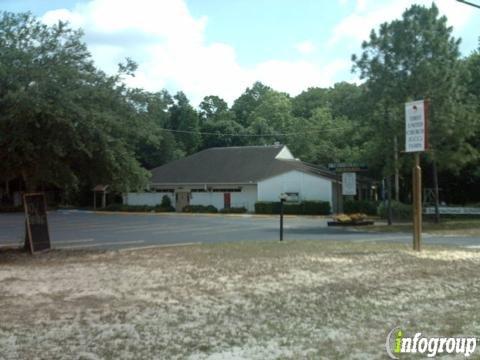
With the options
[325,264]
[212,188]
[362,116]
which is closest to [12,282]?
[325,264]

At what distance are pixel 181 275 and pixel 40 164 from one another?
664cm

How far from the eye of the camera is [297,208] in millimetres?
48562

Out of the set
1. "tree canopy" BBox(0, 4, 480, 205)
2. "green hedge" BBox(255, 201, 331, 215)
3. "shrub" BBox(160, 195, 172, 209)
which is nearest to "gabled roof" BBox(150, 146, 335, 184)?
"shrub" BBox(160, 195, 172, 209)

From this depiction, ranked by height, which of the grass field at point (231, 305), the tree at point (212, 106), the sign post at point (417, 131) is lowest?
the grass field at point (231, 305)

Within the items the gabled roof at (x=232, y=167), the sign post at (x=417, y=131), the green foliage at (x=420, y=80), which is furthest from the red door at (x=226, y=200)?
the sign post at (x=417, y=131)

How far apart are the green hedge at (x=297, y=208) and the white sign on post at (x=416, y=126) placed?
3066 centimetres

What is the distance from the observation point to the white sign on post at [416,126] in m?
16.9

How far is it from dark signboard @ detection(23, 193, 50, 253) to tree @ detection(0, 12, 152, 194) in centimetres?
46

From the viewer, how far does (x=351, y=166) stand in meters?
38.4

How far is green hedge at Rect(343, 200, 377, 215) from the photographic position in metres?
45.1

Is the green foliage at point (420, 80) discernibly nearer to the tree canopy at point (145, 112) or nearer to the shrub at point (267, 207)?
the tree canopy at point (145, 112)

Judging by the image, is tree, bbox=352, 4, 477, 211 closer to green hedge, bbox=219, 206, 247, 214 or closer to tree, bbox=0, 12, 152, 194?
tree, bbox=0, 12, 152, 194

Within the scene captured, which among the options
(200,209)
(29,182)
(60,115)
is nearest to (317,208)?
(200,209)

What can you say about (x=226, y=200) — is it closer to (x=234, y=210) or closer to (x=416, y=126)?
(x=234, y=210)
